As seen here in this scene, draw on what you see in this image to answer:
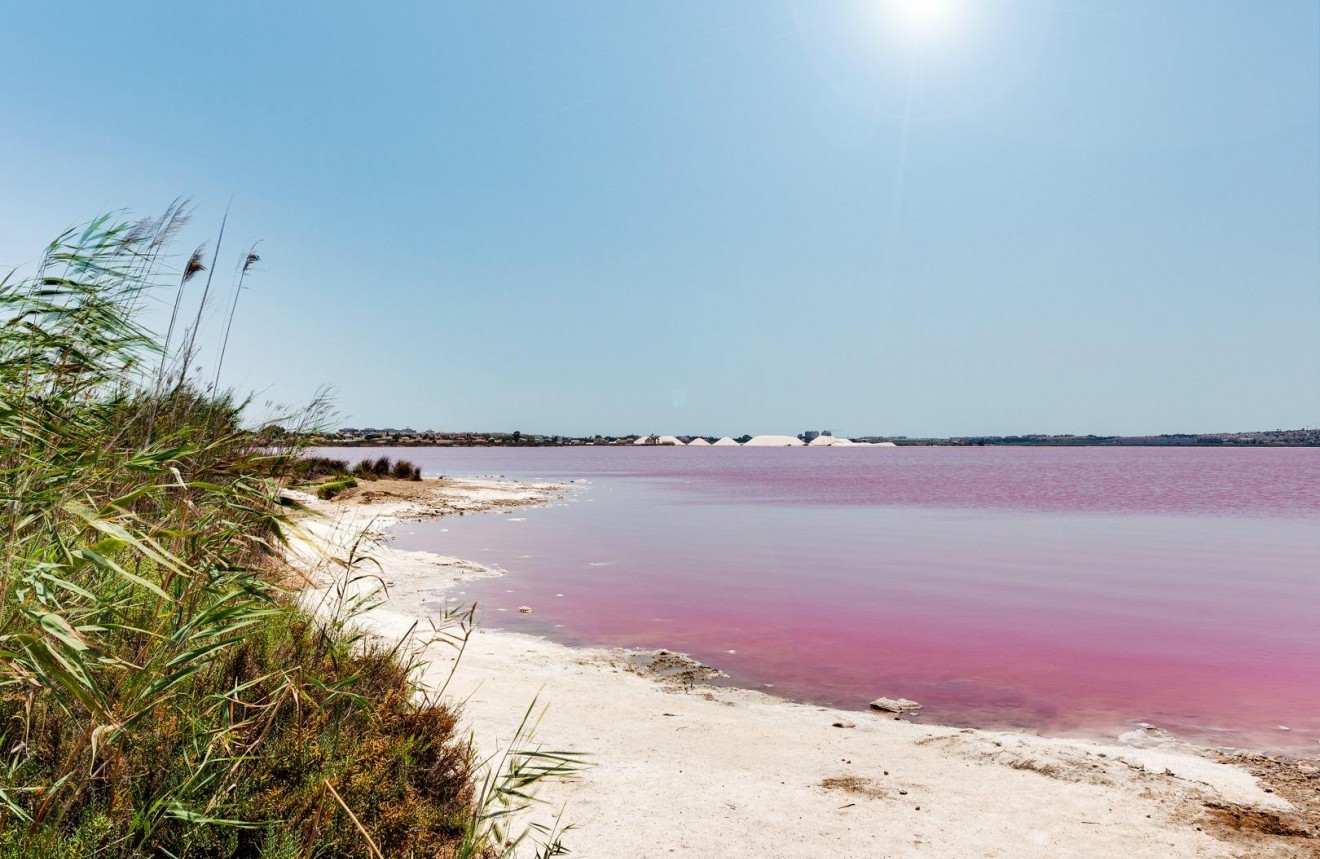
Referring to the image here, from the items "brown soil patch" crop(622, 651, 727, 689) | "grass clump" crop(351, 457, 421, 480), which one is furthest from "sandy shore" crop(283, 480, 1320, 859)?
"grass clump" crop(351, 457, 421, 480)

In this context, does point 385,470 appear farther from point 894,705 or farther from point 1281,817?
point 1281,817

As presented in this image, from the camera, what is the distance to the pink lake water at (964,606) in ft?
28.5

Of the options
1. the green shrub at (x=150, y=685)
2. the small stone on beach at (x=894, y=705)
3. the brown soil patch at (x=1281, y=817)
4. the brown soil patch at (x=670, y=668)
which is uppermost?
the green shrub at (x=150, y=685)

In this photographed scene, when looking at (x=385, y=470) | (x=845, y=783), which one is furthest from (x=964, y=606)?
(x=385, y=470)

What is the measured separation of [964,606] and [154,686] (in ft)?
42.5

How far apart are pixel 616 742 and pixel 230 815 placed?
3.69 m

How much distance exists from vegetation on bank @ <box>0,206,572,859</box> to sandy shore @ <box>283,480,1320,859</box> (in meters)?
0.63

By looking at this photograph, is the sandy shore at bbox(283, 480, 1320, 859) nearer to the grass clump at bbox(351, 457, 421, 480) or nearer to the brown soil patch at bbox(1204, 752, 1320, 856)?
the brown soil patch at bbox(1204, 752, 1320, 856)

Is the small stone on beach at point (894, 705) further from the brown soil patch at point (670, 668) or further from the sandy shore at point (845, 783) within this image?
the brown soil patch at point (670, 668)

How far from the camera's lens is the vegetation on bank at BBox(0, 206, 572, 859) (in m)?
2.94

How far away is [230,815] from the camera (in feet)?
11.5

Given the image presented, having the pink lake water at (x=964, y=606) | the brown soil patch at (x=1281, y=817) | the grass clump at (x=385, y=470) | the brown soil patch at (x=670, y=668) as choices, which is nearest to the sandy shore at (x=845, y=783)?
the brown soil patch at (x=1281, y=817)

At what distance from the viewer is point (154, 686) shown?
127 inches

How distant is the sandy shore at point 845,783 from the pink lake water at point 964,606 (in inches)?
41.9
